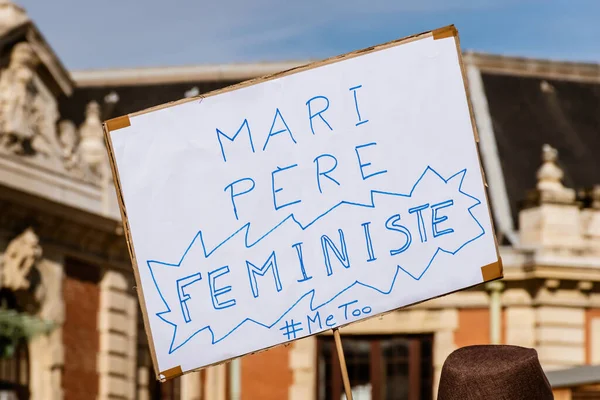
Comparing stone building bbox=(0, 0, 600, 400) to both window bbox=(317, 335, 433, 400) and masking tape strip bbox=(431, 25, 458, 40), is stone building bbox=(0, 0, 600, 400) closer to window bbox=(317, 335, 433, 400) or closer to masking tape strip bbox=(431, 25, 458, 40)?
window bbox=(317, 335, 433, 400)

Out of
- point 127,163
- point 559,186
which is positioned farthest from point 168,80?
point 127,163

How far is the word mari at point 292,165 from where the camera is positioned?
5.83 metres

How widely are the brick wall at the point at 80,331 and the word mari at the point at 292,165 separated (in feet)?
51.5

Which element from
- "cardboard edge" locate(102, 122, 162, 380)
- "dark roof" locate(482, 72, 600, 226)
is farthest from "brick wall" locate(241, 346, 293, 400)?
"cardboard edge" locate(102, 122, 162, 380)

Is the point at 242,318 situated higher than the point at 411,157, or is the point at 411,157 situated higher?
the point at 411,157

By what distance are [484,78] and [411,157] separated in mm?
23342

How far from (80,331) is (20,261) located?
1.92m

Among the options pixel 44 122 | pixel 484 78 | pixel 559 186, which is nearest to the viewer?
pixel 44 122

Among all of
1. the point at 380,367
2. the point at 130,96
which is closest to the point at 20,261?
the point at 380,367

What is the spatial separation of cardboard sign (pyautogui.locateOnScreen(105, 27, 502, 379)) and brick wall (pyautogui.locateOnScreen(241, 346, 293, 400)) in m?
19.6

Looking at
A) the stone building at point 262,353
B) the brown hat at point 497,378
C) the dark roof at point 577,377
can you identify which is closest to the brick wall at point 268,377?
the stone building at point 262,353

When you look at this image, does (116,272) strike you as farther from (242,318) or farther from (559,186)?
(242,318)

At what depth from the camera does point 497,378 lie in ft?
14.6

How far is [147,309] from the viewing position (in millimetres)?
5883
